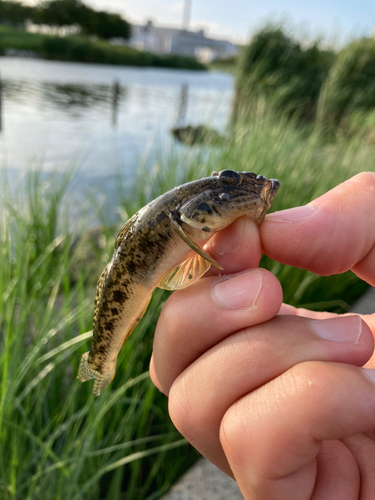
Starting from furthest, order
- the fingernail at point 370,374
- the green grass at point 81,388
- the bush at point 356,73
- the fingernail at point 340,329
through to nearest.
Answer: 1. the bush at point 356,73
2. the green grass at point 81,388
3. the fingernail at point 340,329
4. the fingernail at point 370,374

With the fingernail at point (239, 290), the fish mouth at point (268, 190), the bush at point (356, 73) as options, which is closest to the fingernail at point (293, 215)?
the fish mouth at point (268, 190)

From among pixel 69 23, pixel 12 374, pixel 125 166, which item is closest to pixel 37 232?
pixel 12 374

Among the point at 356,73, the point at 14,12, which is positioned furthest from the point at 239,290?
the point at 14,12

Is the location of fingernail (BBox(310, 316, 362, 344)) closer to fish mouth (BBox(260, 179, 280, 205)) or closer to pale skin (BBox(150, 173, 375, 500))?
pale skin (BBox(150, 173, 375, 500))

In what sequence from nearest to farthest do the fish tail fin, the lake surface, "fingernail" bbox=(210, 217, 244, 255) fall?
1. "fingernail" bbox=(210, 217, 244, 255)
2. the fish tail fin
3. the lake surface

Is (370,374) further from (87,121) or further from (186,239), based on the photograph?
(87,121)

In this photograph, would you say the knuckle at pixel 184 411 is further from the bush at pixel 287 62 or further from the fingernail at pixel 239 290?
the bush at pixel 287 62

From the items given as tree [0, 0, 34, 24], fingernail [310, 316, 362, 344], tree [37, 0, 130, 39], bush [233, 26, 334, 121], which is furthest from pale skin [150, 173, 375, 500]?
tree [37, 0, 130, 39]

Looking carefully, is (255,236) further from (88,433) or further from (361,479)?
(88,433)
